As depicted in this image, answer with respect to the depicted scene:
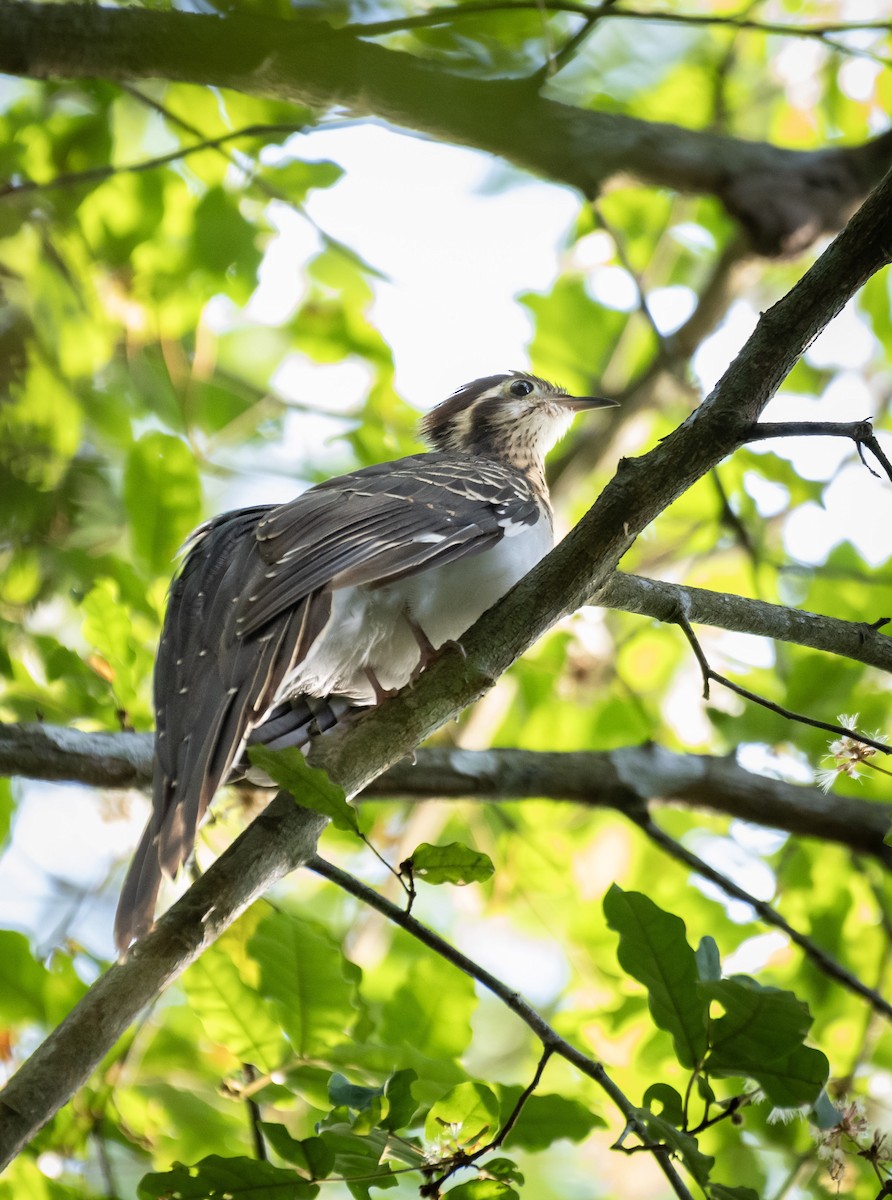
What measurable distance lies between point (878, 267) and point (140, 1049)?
317cm

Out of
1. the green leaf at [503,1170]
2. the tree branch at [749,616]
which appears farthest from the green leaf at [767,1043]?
the tree branch at [749,616]

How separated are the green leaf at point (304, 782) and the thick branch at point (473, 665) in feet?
1.71

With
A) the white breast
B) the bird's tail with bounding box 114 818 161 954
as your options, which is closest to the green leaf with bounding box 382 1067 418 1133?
the bird's tail with bounding box 114 818 161 954

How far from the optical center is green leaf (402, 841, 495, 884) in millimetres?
2709

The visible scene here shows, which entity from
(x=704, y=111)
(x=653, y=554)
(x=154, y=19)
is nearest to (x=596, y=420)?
(x=653, y=554)

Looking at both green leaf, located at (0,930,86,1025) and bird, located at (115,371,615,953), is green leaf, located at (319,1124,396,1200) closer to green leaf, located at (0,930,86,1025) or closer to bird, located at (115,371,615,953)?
bird, located at (115,371,615,953)

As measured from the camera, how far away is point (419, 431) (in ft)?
21.6

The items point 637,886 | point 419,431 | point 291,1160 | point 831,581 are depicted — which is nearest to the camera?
point 291,1160

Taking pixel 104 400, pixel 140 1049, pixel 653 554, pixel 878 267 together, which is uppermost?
pixel 653 554

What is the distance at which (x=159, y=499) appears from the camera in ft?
15.5

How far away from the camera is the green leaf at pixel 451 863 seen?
271cm

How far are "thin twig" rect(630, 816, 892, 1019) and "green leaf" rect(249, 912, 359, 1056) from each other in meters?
1.70

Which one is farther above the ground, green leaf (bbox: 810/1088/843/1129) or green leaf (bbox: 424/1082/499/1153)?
green leaf (bbox: 810/1088/843/1129)

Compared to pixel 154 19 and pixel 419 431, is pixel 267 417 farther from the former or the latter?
pixel 154 19
